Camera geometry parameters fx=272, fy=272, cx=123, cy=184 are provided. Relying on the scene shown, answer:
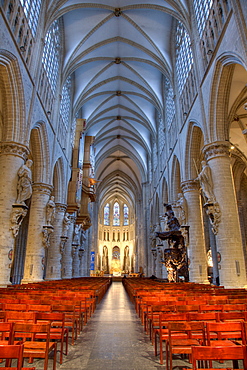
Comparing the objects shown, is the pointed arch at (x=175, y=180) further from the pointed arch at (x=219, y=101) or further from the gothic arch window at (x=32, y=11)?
the gothic arch window at (x=32, y=11)

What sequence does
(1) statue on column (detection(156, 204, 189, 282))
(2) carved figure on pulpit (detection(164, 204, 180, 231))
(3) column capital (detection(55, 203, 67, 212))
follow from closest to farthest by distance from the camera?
(1) statue on column (detection(156, 204, 189, 282))
(2) carved figure on pulpit (detection(164, 204, 180, 231))
(3) column capital (detection(55, 203, 67, 212))

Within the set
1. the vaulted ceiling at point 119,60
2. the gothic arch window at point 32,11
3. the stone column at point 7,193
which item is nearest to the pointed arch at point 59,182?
the vaulted ceiling at point 119,60

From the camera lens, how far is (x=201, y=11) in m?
14.1

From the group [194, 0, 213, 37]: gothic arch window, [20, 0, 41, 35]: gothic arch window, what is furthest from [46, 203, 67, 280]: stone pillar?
[194, 0, 213, 37]: gothic arch window

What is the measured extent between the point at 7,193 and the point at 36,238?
485cm

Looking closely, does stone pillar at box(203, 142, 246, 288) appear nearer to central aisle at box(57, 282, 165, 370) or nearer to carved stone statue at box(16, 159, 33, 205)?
central aisle at box(57, 282, 165, 370)

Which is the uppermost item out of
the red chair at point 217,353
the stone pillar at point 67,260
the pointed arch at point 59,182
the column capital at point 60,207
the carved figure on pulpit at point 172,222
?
the pointed arch at point 59,182

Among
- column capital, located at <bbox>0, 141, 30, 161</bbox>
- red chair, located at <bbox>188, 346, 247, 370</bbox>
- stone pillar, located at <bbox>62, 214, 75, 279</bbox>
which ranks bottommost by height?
red chair, located at <bbox>188, 346, 247, 370</bbox>

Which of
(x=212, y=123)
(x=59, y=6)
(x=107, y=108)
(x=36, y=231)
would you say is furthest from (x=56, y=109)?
(x=107, y=108)

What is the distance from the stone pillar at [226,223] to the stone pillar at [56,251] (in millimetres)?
12102

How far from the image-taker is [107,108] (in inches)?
1222

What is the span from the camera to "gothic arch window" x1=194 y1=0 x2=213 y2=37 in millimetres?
13216

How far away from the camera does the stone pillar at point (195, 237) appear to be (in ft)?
48.2

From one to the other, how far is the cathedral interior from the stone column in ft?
0.14
